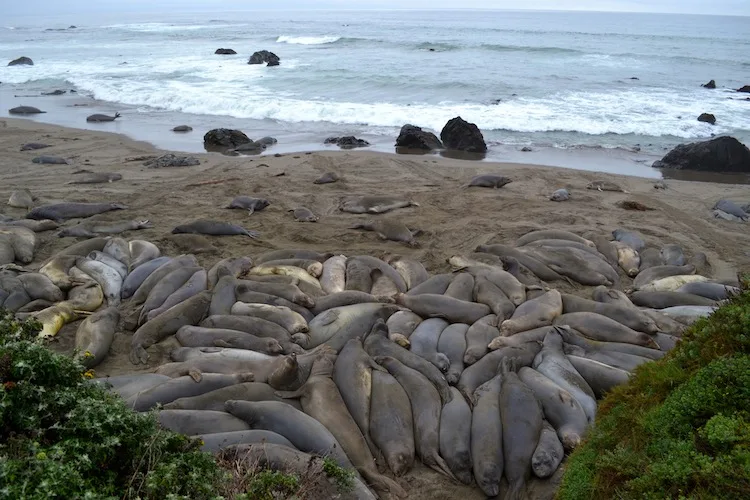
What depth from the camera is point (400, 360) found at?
6.00m

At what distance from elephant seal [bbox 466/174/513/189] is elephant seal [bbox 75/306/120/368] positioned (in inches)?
318

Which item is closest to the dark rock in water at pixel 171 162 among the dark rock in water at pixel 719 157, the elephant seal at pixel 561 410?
the elephant seal at pixel 561 410

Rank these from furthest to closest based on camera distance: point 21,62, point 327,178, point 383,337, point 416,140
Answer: point 21,62, point 416,140, point 327,178, point 383,337

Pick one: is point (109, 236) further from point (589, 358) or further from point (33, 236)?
point (589, 358)

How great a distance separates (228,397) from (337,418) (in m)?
1.02

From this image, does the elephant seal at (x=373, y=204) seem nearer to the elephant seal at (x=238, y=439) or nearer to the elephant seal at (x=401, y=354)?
the elephant seal at (x=401, y=354)

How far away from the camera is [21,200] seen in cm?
1098

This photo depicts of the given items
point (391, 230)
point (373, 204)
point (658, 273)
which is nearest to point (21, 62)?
point (373, 204)

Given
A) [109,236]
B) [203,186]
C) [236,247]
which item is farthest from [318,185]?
[109,236]

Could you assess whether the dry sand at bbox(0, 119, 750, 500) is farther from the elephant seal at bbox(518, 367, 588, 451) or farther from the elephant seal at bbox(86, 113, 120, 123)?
the elephant seal at bbox(86, 113, 120, 123)

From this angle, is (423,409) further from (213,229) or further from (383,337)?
(213,229)

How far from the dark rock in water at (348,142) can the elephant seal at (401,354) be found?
10952mm

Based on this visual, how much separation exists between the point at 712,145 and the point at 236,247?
12.7 m

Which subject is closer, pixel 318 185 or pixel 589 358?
pixel 589 358
